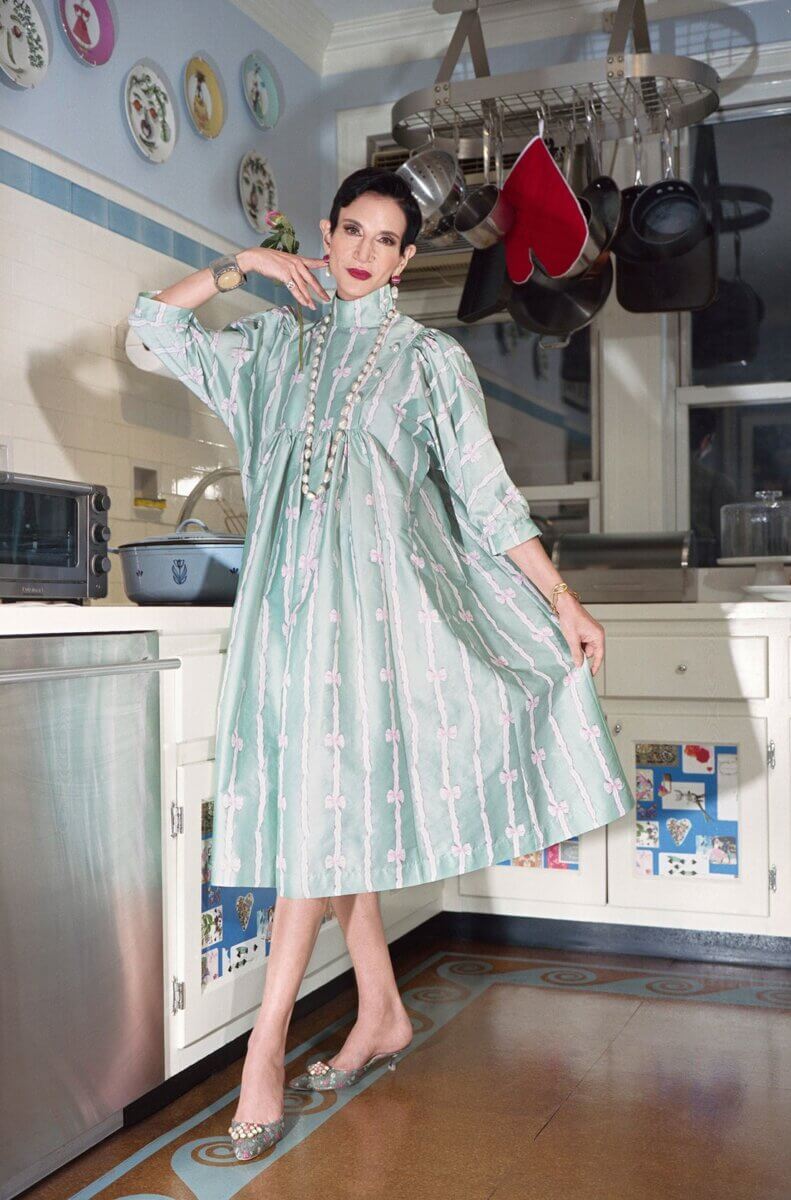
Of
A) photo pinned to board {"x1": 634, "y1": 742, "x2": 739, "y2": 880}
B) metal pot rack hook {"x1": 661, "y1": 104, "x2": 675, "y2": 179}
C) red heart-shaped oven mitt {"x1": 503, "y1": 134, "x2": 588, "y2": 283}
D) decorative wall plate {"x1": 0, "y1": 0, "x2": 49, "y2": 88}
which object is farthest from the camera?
metal pot rack hook {"x1": 661, "y1": 104, "x2": 675, "y2": 179}

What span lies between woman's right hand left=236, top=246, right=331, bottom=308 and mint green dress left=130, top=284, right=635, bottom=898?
8 cm

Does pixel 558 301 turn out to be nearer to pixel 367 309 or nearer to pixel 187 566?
pixel 367 309

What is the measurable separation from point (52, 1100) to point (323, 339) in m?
1.24

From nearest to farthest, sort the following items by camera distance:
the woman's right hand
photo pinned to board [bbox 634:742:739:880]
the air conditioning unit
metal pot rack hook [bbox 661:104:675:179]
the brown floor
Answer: the brown floor → the woman's right hand → photo pinned to board [bbox 634:742:739:880] → metal pot rack hook [bbox 661:104:675:179] → the air conditioning unit

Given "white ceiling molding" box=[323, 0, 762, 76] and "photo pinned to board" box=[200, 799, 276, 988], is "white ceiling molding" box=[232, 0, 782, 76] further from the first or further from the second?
"photo pinned to board" box=[200, 799, 276, 988]

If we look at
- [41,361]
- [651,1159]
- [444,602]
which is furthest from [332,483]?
[651,1159]

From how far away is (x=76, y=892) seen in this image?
1.73 meters

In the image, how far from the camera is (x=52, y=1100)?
1.67 metres

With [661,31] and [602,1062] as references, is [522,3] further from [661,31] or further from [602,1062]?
[602,1062]

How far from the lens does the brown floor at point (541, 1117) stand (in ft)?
5.73

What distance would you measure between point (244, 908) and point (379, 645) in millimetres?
585

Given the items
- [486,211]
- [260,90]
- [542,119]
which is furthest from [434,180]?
[260,90]

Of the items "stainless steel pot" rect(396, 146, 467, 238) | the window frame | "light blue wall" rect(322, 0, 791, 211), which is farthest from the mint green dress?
"light blue wall" rect(322, 0, 791, 211)

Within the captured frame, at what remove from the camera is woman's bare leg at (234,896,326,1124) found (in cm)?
188
